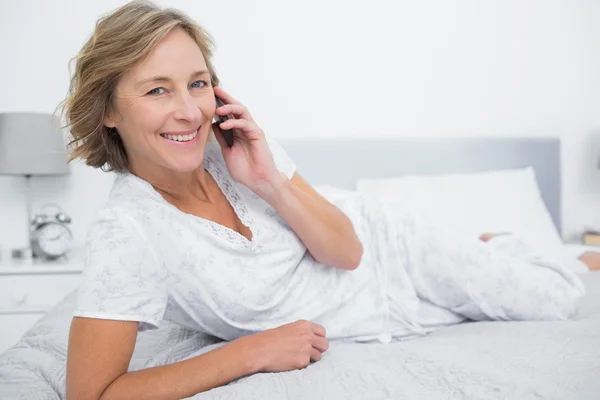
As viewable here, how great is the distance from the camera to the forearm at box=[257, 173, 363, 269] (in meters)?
1.27

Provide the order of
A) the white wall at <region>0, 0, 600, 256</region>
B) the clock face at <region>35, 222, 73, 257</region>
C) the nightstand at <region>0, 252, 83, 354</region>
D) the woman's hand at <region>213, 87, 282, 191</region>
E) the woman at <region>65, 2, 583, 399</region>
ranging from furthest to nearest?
the white wall at <region>0, 0, 600, 256</region> → the clock face at <region>35, 222, 73, 257</region> → the nightstand at <region>0, 252, 83, 354</region> → the woman's hand at <region>213, 87, 282, 191</region> → the woman at <region>65, 2, 583, 399</region>

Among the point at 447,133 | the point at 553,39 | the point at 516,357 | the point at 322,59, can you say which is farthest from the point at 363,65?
the point at 516,357

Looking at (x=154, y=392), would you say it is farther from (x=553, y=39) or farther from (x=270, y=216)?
(x=553, y=39)

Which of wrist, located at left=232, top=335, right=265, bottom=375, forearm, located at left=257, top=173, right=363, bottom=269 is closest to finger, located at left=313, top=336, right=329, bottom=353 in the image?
wrist, located at left=232, top=335, right=265, bottom=375

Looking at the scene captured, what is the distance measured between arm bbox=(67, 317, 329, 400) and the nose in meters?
0.41

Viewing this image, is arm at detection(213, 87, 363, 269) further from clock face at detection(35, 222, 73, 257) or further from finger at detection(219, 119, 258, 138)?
clock face at detection(35, 222, 73, 257)

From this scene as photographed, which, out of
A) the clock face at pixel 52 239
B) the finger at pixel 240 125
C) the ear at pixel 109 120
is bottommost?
the clock face at pixel 52 239

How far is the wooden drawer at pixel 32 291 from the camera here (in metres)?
2.38

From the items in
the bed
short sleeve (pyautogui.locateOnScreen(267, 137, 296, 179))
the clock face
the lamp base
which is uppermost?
short sleeve (pyautogui.locateOnScreen(267, 137, 296, 179))

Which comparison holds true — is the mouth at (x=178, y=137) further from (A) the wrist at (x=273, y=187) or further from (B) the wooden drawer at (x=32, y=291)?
(B) the wooden drawer at (x=32, y=291)

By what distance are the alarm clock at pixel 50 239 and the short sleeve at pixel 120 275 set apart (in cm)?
162

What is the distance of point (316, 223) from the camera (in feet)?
4.22

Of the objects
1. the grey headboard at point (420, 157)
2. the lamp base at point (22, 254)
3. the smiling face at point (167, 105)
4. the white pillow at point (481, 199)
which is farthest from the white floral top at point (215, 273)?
the lamp base at point (22, 254)

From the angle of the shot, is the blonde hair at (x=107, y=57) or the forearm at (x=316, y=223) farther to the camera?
the forearm at (x=316, y=223)
